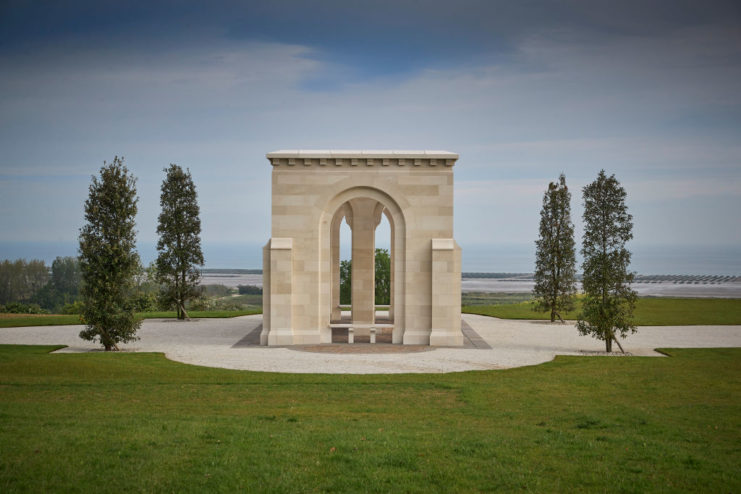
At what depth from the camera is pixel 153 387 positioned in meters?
15.4

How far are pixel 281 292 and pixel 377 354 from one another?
4.81 m

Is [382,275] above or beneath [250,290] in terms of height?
above

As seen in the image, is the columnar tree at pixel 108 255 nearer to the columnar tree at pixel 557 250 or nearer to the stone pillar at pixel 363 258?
the stone pillar at pixel 363 258

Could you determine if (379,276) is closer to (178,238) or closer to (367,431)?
(178,238)

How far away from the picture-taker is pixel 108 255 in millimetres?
22406

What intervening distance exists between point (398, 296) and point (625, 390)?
36.4ft

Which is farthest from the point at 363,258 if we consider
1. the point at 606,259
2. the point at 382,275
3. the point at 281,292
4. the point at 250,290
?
the point at 250,290

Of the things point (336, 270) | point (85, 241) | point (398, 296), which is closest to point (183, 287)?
point (336, 270)

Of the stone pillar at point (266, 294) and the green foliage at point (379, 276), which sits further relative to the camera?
the green foliage at point (379, 276)

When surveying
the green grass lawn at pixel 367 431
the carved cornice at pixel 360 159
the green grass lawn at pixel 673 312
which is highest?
the carved cornice at pixel 360 159

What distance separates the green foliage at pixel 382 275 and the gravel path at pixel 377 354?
46.4 ft

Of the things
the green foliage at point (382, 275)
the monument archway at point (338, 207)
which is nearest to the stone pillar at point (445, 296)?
the monument archway at point (338, 207)

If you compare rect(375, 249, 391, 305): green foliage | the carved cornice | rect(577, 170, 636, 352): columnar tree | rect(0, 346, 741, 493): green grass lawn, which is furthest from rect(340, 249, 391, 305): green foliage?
rect(0, 346, 741, 493): green grass lawn

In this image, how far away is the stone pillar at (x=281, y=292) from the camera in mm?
24375
